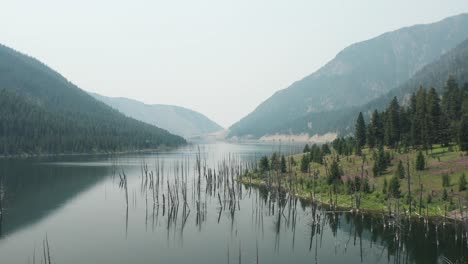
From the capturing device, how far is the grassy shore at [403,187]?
76062 mm

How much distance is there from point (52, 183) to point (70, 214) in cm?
4473

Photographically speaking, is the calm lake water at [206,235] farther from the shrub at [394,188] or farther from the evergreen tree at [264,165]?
the evergreen tree at [264,165]

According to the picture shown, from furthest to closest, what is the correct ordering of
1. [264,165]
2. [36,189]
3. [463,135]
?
1. [264,165]
2. [36,189]
3. [463,135]

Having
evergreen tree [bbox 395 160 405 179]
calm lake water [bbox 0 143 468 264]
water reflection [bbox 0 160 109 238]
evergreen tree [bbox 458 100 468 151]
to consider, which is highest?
evergreen tree [bbox 458 100 468 151]

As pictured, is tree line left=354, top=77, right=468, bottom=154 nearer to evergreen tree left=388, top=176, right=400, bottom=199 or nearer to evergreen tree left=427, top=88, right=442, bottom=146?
evergreen tree left=427, top=88, right=442, bottom=146

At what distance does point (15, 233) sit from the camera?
66250 mm

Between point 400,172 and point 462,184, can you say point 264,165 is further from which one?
point 462,184

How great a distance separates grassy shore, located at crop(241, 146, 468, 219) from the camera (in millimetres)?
76062

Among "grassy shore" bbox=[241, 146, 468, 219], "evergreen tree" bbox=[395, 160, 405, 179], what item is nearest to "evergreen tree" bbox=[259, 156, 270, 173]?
"grassy shore" bbox=[241, 146, 468, 219]

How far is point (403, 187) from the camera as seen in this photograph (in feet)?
285

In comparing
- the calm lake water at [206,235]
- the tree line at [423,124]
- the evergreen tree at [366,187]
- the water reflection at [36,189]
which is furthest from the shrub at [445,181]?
the water reflection at [36,189]

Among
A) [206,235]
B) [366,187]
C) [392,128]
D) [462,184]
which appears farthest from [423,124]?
[206,235]

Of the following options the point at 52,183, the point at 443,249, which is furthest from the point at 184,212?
the point at 52,183

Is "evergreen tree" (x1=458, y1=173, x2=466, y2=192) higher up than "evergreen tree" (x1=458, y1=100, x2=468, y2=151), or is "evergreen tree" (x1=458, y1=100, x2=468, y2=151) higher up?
"evergreen tree" (x1=458, y1=100, x2=468, y2=151)
